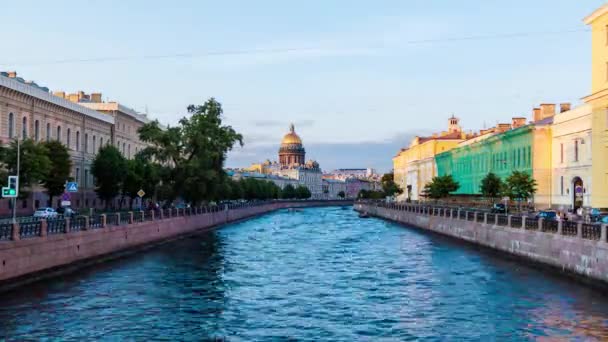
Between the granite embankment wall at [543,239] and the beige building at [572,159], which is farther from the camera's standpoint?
the beige building at [572,159]

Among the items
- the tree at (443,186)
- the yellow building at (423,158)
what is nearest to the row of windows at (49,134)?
the tree at (443,186)

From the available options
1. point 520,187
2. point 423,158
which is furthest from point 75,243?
point 423,158

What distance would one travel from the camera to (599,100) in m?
47.7

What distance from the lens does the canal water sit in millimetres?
20703

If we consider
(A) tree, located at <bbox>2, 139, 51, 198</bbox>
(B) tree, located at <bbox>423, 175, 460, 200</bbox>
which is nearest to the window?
(A) tree, located at <bbox>2, 139, 51, 198</bbox>

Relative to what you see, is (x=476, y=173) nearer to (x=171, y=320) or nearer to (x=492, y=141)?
(x=492, y=141)

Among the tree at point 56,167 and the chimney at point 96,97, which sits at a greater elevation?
the chimney at point 96,97

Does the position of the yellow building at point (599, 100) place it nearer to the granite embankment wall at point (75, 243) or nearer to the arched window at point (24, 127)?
the granite embankment wall at point (75, 243)

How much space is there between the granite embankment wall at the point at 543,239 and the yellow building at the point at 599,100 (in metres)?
7.66

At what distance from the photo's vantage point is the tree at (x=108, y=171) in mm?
73438

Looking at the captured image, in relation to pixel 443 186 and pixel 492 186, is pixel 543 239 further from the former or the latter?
pixel 443 186

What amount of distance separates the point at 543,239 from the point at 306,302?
14.3 metres

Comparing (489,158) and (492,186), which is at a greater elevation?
(489,158)

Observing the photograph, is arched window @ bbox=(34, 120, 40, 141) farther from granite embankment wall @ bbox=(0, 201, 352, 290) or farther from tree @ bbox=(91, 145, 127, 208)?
granite embankment wall @ bbox=(0, 201, 352, 290)
